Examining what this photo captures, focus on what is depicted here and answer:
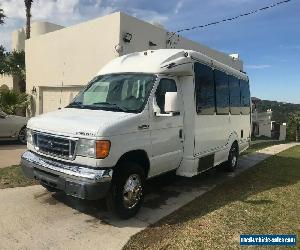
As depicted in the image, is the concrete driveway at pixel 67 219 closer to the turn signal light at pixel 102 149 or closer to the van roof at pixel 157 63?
the turn signal light at pixel 102 149

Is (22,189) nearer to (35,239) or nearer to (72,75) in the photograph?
(35,239)

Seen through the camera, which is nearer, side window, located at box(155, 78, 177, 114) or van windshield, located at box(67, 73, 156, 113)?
van windshield, located at box(67, 73, 156, 113)

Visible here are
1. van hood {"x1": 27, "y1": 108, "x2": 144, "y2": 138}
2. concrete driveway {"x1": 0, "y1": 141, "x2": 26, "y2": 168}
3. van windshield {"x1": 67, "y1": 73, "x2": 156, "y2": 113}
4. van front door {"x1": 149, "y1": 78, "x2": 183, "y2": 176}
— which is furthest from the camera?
concrete driveway {"x1": 0, "y1": 141, "x2": 26, "y2": 168}

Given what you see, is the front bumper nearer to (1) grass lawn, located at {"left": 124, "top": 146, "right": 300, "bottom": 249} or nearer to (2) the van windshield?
A: (1) grass lawn, located at {"left": 124, "top": 146, "right": 300, "bottom": 249}

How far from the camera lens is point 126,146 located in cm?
554

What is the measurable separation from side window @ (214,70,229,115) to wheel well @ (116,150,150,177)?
3.05 m

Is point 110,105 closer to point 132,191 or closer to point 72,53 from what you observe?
point 132,191

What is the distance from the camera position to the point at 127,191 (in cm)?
577

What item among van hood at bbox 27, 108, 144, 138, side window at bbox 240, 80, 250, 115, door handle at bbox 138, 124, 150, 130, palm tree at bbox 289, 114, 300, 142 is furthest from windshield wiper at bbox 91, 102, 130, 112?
palm tree at bbox 289, 114, 300, 142

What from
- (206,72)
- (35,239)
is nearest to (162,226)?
(35,239)

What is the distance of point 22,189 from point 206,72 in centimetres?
455

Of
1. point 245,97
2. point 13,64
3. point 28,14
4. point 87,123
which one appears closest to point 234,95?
point 245,97

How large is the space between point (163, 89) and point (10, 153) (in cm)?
712

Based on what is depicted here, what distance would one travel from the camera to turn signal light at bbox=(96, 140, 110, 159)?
5.14 m
